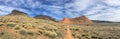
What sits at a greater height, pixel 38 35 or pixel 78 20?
pixel 38 35

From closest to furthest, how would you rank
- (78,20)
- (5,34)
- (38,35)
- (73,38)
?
(5,34) < (38,35) < (73,38) < (78,20)

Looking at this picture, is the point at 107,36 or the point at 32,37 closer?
the point at 32,37

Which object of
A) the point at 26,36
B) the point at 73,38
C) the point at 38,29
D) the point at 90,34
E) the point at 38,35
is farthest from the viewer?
the point at 90,34

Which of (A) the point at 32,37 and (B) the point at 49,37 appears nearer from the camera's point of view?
(A) the point at 32,37

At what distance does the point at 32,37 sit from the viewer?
35.2 m

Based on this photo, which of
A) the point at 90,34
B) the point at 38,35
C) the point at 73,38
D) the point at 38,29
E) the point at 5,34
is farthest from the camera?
the point at 90,34

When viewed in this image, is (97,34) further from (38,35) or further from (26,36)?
(26,36)

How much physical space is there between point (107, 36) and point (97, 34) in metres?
2.47

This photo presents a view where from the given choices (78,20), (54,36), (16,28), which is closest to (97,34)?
(54,36)

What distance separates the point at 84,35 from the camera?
47312 mm

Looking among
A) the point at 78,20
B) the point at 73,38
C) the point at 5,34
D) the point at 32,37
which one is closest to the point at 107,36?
the point at 73,38

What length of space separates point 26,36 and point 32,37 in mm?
905

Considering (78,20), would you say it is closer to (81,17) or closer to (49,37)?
(81,17)

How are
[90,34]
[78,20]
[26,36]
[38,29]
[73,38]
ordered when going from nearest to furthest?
[26,36], [38,29], [73,38], [90,34], [78,20]
